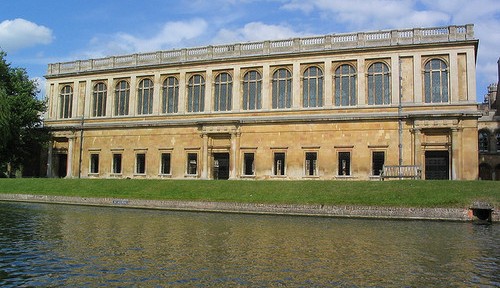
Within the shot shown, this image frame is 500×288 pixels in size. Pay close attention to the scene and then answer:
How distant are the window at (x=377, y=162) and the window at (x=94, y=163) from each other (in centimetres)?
3114

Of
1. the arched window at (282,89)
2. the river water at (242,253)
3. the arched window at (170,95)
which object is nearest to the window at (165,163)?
the arched window at (170,95)

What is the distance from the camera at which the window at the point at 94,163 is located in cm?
5428

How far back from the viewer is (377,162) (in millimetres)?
43562

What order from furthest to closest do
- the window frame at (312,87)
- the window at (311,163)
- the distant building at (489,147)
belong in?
1. the distant building at (489,147)
2. the window frame at (312,87)
3. the window at (311,163)

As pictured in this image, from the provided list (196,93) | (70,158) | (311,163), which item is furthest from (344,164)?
(70,158)

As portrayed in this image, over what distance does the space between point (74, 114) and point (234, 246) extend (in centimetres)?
4489

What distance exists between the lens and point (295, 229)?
72.1 ft

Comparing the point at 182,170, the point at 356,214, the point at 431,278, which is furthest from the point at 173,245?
the point at 182,170

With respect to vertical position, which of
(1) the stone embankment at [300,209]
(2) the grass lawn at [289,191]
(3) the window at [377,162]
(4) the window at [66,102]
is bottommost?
(1) the stone embankment at [300,209]

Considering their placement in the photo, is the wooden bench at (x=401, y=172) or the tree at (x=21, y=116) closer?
the wooden bench at (x=401, y=172)

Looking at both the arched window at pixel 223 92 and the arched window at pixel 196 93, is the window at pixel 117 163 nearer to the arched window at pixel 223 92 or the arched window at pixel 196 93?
the arched window at pixel 196 93

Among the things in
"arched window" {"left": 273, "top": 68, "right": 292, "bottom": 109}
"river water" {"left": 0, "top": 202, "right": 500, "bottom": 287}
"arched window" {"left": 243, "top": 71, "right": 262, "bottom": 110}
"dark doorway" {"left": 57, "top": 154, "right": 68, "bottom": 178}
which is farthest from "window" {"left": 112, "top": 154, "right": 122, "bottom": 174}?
"river water" {"left": 0, "top": 202, "right": 500, "bottom": 287}

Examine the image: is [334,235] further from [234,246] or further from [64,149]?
[64,149]

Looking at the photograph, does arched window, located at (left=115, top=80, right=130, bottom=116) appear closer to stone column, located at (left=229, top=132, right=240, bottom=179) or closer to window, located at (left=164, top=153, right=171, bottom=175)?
window, located at (left=164, top=153, right=171, bottom=175)
